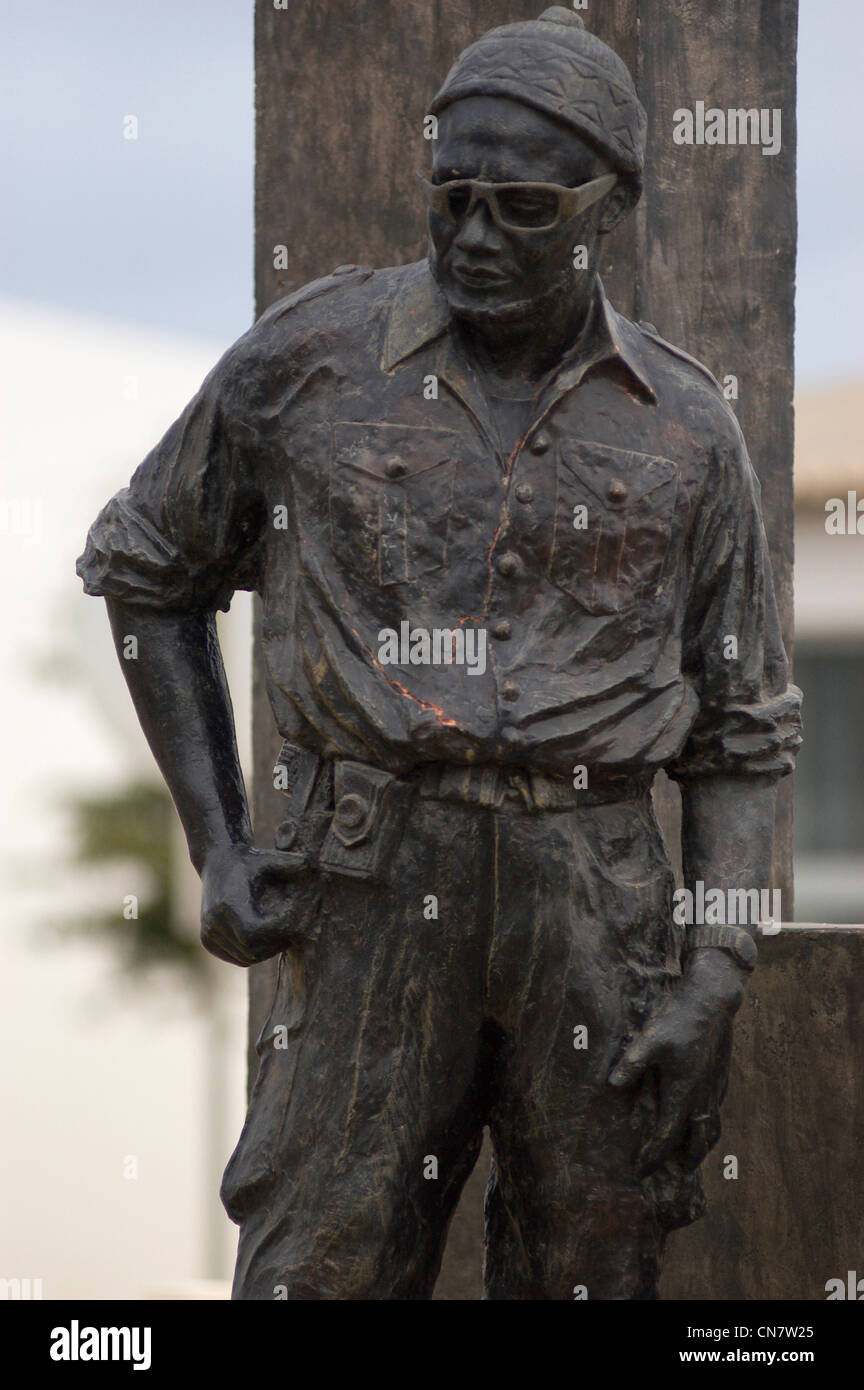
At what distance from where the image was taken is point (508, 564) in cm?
340

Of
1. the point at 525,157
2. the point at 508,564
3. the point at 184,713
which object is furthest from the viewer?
the point at 184,713

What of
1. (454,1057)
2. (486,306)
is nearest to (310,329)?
(486,306)

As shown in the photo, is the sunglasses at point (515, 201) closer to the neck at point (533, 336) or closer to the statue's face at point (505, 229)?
the statue's face at point (505, 229)

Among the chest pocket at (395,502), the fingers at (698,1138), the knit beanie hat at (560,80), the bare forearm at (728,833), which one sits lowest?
the fingers at (698,1138)

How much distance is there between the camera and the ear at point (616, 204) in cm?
341

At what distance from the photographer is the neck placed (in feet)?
11.2

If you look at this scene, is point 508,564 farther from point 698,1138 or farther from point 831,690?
point 831,690

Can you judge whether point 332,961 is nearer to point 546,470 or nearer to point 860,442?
point 546,470

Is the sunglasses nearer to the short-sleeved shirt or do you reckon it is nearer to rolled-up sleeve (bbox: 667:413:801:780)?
the short-sleeved shirt

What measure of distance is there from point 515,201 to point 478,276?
5.3 inches

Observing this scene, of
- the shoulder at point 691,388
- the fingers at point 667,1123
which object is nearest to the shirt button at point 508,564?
the shoulder at point 691,388

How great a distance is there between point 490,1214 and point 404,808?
2.73ft

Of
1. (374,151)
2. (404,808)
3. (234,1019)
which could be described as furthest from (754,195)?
(234,1019)

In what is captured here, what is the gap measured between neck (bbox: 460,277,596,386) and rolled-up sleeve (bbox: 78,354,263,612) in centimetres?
43
